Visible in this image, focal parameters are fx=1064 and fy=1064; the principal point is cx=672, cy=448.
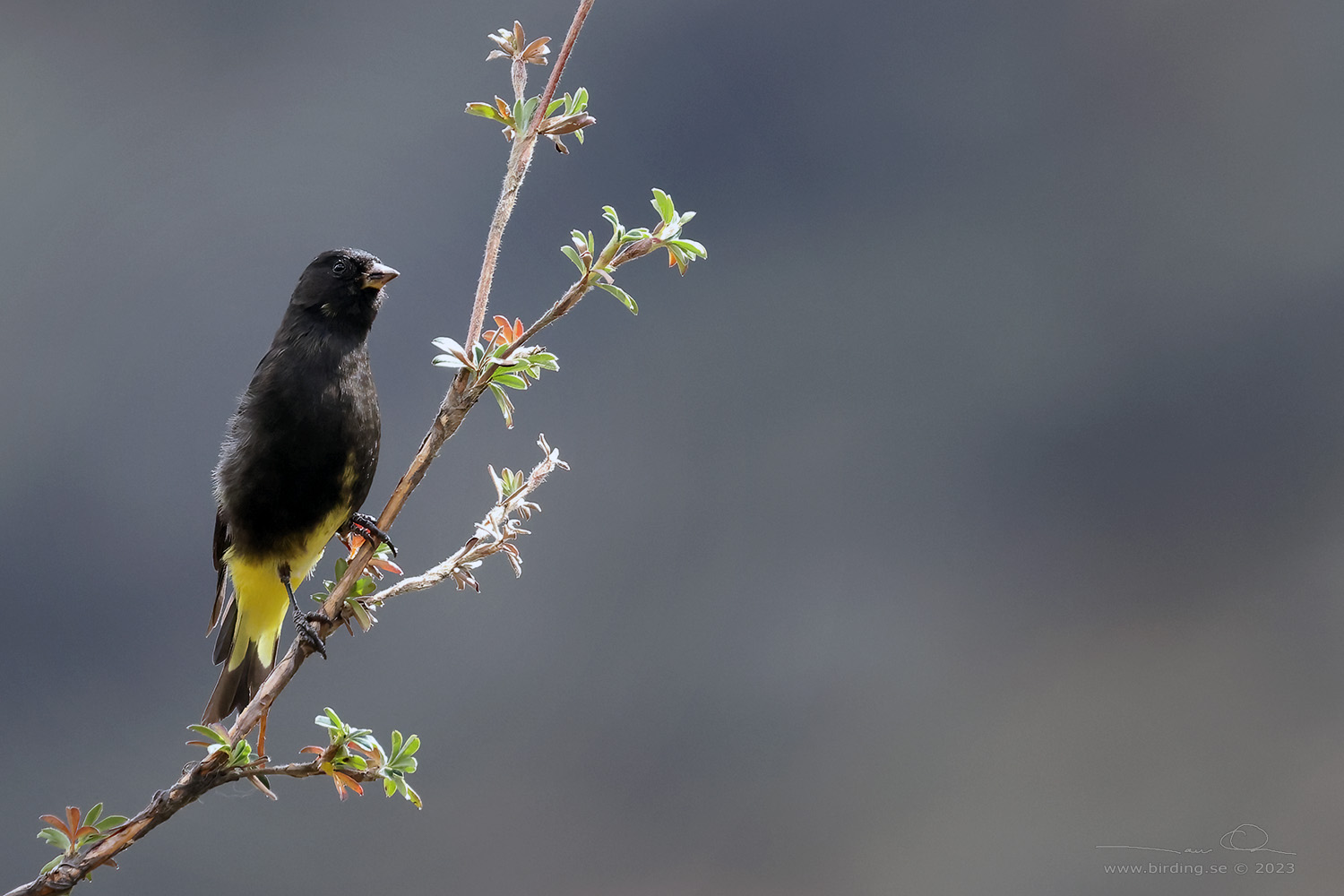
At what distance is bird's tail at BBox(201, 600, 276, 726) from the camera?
1.28 meters

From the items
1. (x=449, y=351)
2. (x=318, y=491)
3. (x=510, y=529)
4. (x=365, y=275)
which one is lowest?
(x=510, y=529)

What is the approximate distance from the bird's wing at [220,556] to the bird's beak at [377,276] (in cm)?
38

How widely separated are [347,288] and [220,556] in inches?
16.9

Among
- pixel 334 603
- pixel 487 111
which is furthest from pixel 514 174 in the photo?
pixel 334 603

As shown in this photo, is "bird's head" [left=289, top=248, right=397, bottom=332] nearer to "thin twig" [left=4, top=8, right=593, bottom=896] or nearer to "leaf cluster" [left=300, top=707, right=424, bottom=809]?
"thin twig" [left=4, top=8, right=593, bottom=896]

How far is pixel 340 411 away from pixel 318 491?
0.10 m

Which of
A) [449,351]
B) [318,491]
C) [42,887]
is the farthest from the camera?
[318,491]

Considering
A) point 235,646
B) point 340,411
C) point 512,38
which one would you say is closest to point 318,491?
point 340,411

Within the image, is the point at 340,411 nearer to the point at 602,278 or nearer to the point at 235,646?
the point at 235,646

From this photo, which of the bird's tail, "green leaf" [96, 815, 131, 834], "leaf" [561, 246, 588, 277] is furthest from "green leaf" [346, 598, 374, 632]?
the bird's tail

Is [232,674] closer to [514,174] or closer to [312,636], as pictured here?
[312,636]

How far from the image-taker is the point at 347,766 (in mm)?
775

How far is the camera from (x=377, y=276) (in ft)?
4.54

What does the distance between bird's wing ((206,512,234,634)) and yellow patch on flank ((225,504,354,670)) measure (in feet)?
0.05
